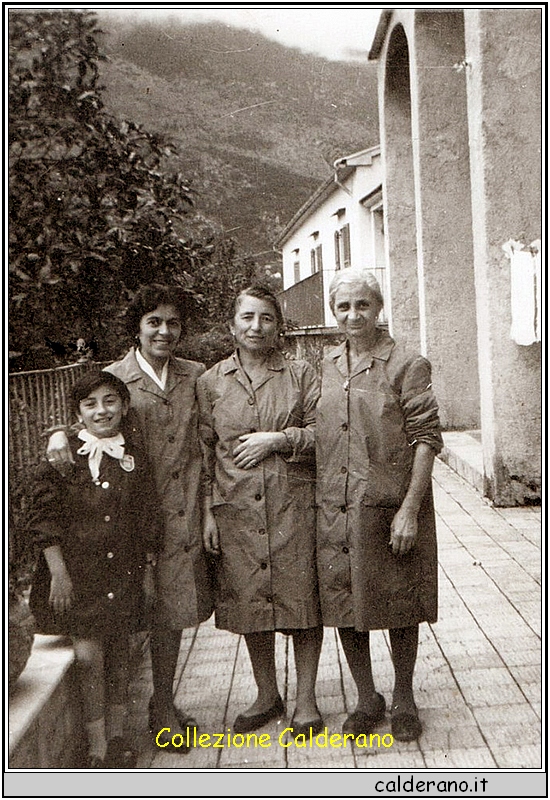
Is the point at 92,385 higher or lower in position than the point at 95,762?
higher

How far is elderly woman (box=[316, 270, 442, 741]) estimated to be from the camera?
294 cm

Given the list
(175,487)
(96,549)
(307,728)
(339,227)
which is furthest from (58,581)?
(339,227)

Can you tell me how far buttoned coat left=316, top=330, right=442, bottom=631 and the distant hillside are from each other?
1473 millimetres

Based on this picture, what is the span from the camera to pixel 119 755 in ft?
9.22

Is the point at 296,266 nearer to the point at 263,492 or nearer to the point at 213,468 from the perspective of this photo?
the point at 213,468

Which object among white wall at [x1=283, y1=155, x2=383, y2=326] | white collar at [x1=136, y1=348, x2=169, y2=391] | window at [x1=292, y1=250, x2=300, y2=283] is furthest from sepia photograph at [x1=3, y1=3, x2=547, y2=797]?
white wall at [x1=283, y1=155, x2=383, y2=326]

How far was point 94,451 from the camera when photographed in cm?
283

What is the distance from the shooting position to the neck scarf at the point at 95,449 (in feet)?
9.27

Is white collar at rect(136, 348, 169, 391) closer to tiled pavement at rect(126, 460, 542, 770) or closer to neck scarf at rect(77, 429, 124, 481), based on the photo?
neck scarf at rect(77, 429, 124, 481)

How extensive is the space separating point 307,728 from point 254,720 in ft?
0.74

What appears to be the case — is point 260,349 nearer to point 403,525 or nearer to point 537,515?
point 403,525

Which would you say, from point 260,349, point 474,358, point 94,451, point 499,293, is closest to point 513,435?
point 499,293

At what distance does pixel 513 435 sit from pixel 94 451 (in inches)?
156

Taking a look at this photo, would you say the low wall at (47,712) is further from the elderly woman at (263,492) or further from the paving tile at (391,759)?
the paving tile at (391,759)
